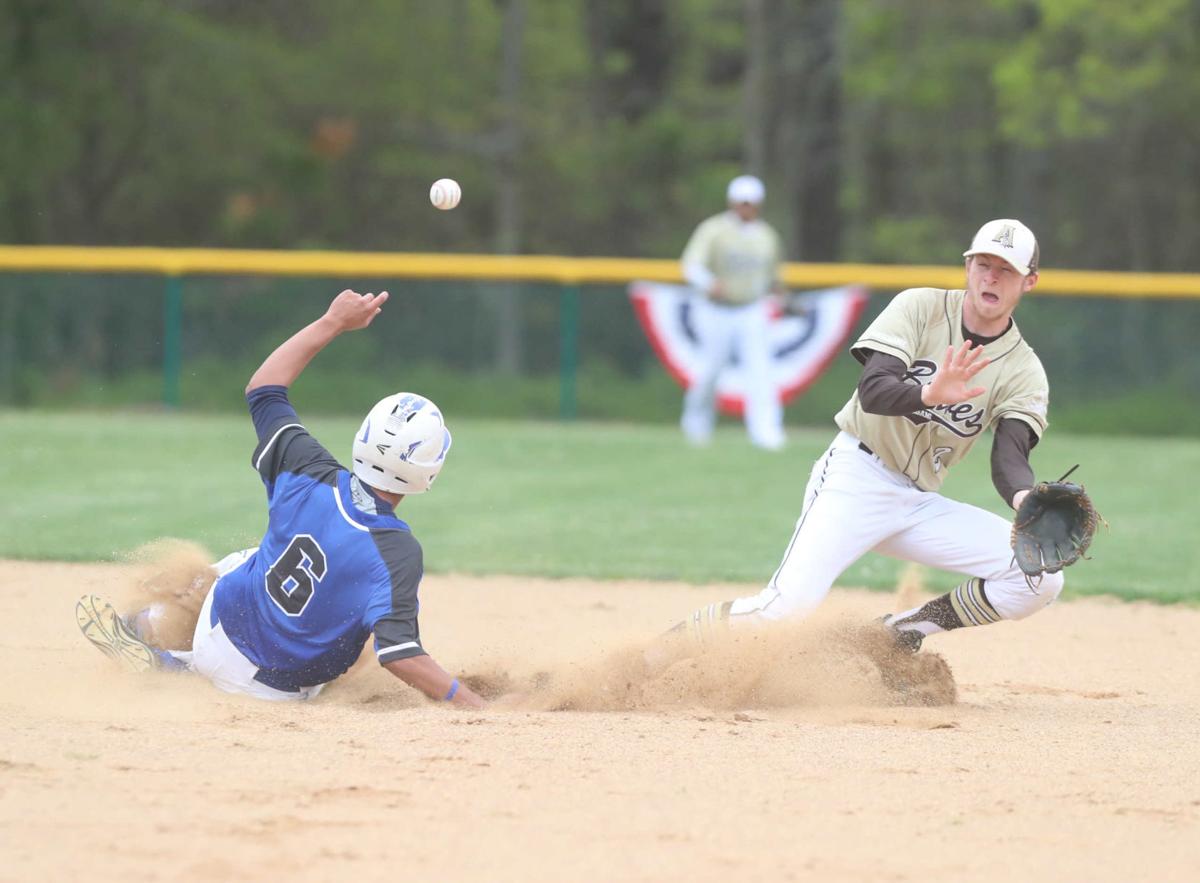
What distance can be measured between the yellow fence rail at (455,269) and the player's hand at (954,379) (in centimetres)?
1174

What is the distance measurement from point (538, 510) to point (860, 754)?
6.15 meters

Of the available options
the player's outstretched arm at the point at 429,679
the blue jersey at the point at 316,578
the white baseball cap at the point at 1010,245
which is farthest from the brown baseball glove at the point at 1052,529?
the blue jersey at the point at 316,578

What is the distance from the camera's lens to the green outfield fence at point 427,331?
16797mm

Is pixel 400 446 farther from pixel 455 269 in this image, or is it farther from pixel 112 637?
pixel 455 269

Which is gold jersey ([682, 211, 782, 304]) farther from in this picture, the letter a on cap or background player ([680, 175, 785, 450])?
the letter a on cap

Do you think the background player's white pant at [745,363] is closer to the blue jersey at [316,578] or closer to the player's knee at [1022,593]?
the player's knee at [1022,593]

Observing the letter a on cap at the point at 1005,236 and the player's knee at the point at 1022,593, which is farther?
the player's knee at the point at 1022,593

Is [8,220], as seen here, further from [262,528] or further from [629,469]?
[262,528]

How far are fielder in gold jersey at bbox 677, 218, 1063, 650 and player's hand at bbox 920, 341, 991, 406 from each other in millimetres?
185

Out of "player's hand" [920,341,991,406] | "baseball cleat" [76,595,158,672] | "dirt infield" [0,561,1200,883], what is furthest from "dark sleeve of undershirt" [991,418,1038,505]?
"baseball cleat" [76,595,158,672]

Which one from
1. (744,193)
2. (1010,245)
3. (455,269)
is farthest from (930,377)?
(455,269)

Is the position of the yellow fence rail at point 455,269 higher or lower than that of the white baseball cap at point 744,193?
lower

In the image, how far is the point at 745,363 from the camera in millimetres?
14688

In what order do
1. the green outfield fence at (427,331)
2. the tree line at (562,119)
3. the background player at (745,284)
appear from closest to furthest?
the background player at (745,284) → the green outfield fence at (427,331) → the tree line at (562,119)
